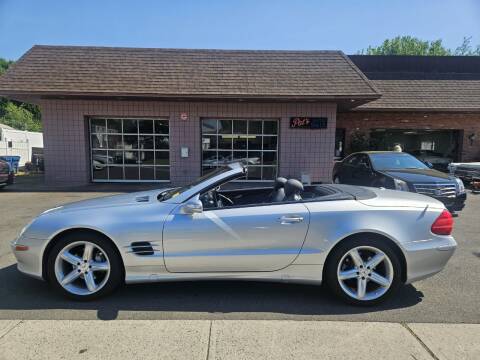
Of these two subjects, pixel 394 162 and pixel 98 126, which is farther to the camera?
pixel 98 126

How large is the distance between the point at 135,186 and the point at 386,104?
1192 centimetres

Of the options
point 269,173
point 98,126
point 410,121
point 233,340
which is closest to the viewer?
point 233,340

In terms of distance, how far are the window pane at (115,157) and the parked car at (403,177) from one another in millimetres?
8618

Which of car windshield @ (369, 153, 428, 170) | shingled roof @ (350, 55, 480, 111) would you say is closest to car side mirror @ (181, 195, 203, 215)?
car windshield @ (369, 153, 428, 170)

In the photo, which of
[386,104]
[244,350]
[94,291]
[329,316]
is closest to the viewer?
[244,350]

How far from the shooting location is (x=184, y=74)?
12.4 m

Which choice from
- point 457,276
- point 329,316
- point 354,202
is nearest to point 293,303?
point 329,316

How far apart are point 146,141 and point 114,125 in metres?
1.37

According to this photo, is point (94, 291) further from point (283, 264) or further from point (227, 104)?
point (227, 104)

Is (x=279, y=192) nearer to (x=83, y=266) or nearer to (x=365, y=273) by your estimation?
(x=365, y=273)

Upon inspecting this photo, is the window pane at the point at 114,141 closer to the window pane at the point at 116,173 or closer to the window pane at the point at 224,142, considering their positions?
the window pane at the point at 116,173

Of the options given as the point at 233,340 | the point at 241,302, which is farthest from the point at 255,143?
the point at 233,340

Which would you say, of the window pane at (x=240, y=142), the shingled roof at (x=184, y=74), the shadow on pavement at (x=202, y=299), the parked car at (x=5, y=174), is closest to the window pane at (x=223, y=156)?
the window pane at (x=240, y=142)

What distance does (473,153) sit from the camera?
52.5 feet
